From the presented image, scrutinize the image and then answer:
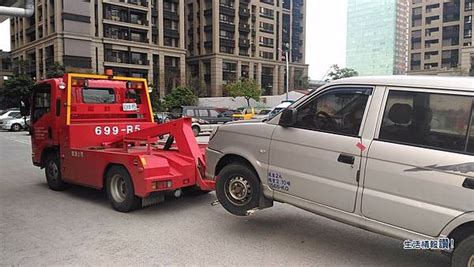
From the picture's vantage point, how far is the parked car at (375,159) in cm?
356

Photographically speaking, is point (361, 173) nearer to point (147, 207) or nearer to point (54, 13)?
point (147, 207)

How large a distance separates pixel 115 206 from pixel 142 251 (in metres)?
2.04

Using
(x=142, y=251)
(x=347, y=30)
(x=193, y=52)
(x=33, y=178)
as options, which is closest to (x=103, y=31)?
(x=193, y=52)

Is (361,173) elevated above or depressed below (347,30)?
below

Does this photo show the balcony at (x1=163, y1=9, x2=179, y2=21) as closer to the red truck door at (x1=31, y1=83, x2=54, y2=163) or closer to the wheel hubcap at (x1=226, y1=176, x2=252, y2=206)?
the red truck door at (x1=31, y1=83, x2=54, y2=163)

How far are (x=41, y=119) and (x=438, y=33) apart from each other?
327 ft

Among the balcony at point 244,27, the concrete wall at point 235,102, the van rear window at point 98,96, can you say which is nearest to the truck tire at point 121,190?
the van rear window at point 98,96

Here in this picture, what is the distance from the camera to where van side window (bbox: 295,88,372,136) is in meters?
4.30

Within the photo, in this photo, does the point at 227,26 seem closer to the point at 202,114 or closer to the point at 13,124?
the point at 202,114

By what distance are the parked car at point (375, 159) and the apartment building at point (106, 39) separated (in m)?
57.5

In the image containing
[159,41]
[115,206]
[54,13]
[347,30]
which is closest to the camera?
[115,206]

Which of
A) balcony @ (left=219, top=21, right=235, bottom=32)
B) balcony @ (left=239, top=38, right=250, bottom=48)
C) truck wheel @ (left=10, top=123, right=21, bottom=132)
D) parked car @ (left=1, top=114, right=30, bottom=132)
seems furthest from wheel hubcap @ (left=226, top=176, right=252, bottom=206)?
balcony @ (left=239, top=38, right=250, bottom=48)

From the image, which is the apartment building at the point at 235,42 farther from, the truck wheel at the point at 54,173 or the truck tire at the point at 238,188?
the truck tire at the point at 238,188

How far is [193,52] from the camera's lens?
282 ft
